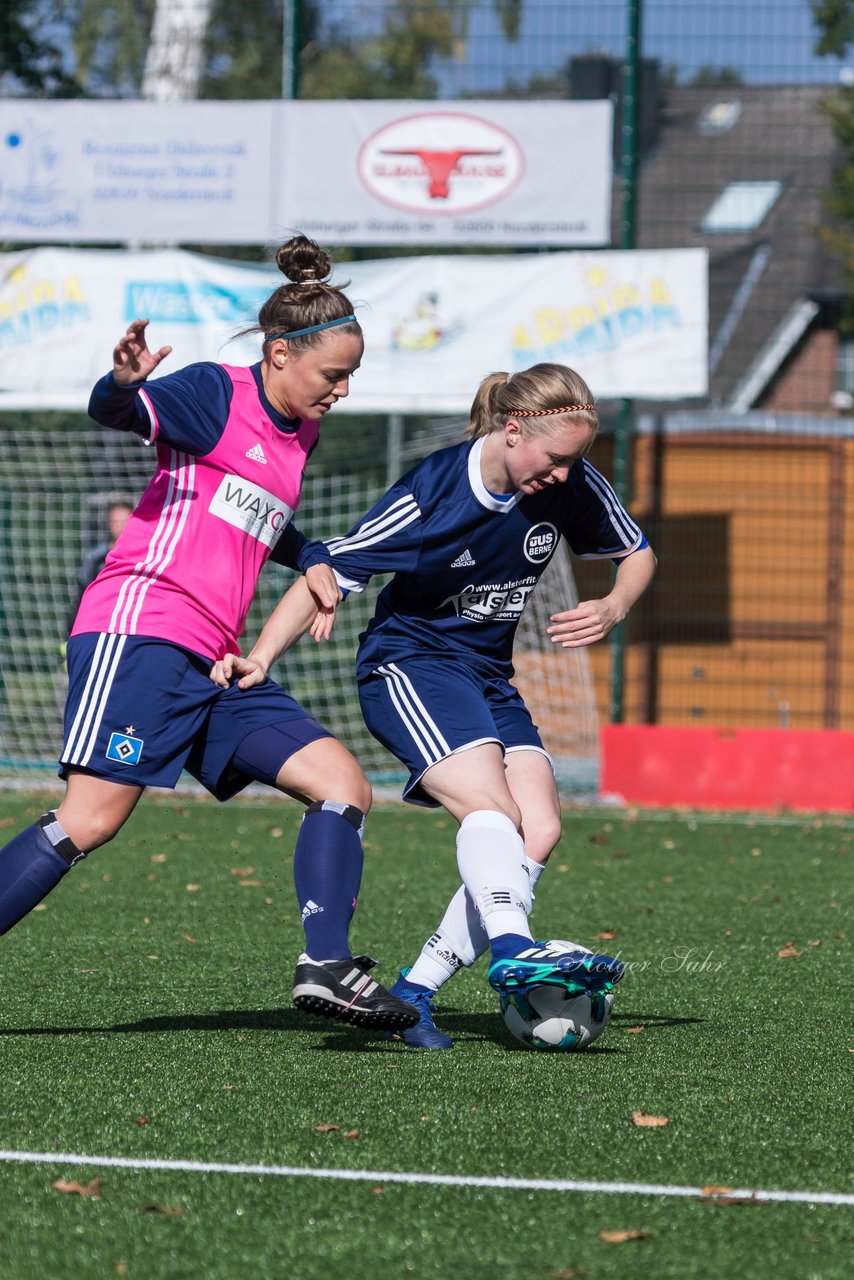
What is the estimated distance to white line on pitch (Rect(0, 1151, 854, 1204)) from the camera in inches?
123

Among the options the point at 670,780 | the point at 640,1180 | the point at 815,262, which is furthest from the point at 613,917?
Result: the point at 815,262

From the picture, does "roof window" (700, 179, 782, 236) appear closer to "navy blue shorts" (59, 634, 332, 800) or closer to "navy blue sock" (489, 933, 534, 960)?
"navy blue shorts" (59, 634, 332, 800)

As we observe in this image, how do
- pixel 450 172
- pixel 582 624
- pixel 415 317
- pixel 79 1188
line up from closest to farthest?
pixel 79 1188 < pixel 582 624 < pixel 415 317 < pixel 450 172

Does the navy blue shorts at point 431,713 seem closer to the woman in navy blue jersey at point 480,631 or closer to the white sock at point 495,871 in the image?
the woman in navy blue jersey at point 480,631

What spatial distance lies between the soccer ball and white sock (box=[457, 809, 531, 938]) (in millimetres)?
185

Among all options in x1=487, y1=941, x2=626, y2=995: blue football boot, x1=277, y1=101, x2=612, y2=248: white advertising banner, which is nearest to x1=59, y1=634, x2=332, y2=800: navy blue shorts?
x1=487, y1=941, x2=626, y2=995: blue football boot

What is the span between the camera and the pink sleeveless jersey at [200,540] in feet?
14.2

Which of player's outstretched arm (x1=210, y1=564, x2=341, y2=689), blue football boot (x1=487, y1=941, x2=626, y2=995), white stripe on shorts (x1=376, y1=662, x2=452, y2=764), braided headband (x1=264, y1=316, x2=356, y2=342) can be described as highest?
braided headband (x1=264, y1=316, x2=356, y2=342)

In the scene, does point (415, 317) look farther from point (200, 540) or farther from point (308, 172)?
point (200, 540)

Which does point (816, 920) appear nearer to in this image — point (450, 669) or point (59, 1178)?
point (450, 669)

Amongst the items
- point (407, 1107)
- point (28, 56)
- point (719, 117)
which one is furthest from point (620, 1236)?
point (28, 56)

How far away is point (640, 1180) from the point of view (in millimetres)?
3203

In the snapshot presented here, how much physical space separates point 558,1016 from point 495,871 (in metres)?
0.39

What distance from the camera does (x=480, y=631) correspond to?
4715mm
